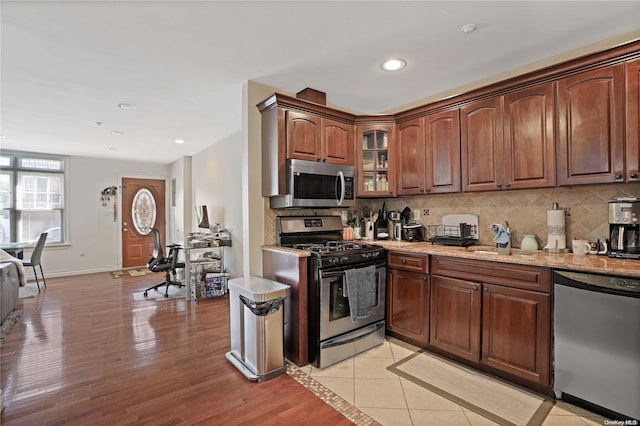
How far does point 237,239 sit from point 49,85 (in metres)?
2.90

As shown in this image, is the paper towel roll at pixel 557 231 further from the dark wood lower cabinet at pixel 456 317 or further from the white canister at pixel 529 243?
the dark wood lower cabinet at pixel 456 317

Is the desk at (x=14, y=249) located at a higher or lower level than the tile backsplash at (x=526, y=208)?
lower

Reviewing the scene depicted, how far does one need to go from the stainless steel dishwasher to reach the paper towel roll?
636 mm

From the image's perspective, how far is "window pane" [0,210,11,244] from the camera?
5883 mm

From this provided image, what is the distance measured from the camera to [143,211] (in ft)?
24.6

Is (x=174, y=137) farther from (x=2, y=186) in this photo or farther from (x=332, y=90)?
(x=2, y=186)

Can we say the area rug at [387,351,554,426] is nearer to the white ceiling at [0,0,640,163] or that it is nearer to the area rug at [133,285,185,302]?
the white ceiling at [0,0,640,163]

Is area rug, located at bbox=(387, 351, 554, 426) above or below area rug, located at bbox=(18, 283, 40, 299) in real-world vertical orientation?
below

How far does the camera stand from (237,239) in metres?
4.95

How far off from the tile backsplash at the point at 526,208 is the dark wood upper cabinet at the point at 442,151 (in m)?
0.27

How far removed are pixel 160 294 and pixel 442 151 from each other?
15.4 feet

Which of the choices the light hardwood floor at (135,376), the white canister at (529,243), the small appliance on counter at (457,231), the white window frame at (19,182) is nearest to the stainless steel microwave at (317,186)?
the small appliance on counter at (457,231)

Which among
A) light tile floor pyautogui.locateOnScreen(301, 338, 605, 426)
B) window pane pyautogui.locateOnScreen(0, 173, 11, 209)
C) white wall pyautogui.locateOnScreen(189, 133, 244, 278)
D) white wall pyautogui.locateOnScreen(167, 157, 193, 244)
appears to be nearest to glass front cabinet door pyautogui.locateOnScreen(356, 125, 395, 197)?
light tile floor pyautogui.locateOnScreen(301, 338, 605, 426)

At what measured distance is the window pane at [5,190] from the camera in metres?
5.90
